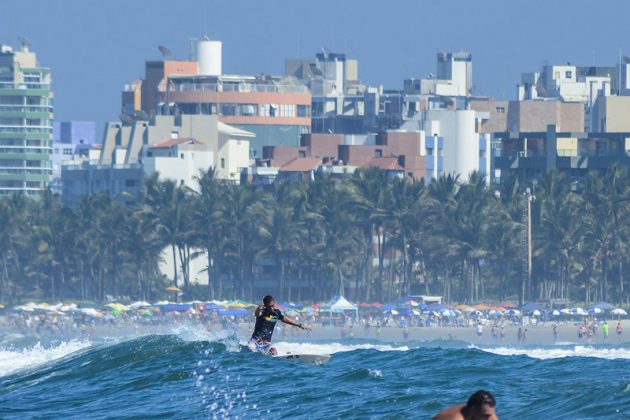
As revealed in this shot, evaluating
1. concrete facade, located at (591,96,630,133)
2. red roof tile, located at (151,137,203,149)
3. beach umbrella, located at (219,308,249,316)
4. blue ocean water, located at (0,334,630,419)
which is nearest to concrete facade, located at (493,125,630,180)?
concrete facade, located at (591,96,630,133)

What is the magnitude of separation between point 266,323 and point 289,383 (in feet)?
5.60

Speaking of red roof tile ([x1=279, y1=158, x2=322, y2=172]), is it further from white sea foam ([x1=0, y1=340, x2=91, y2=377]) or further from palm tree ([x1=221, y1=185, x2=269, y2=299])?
white sea foam ([x1=0, y1=340, x2=91, y2=377])

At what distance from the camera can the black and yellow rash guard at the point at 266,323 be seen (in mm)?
35375

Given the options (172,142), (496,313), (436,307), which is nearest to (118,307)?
(436,307)

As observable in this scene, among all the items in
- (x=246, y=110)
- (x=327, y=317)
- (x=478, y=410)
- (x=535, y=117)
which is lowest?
(x=327, y=317)

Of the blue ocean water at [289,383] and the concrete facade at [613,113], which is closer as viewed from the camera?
the blue ocean water at [289,383]

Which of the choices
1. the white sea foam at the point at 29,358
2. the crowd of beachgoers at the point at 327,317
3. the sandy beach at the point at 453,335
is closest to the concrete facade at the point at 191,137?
the crowd of beachgoers at the point at 327,317

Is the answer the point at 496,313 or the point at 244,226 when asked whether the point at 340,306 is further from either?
the point at 244,226

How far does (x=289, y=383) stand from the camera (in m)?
34.6

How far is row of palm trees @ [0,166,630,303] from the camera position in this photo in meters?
124

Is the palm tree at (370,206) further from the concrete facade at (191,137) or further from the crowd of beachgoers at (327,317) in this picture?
the concrete facade at (191,137)

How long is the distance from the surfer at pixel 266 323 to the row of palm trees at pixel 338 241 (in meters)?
85.7

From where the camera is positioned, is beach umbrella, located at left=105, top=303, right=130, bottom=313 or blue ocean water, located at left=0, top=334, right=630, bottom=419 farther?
beach umbrella, located at left=105, top=303, right=130, bottom=313

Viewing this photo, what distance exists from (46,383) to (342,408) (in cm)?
850
